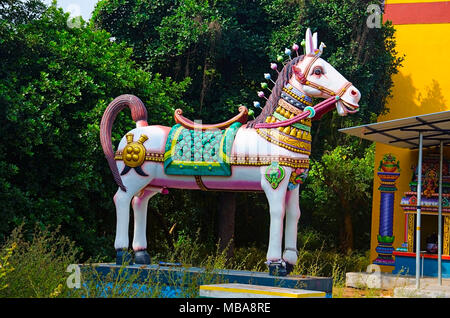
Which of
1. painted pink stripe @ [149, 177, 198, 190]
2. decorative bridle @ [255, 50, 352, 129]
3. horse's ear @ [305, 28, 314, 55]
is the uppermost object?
horse's ear @ [305, 28, 314, 55]

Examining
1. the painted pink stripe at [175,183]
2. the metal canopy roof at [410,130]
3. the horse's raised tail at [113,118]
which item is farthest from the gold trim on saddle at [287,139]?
the metal canopy roof at [410,130]

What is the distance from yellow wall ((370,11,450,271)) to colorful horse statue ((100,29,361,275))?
6.15 meters

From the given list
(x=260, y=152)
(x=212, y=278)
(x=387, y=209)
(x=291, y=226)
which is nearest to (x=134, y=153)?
(x=260, y=152)

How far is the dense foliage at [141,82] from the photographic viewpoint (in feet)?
38.1

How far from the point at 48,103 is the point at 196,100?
139 inches

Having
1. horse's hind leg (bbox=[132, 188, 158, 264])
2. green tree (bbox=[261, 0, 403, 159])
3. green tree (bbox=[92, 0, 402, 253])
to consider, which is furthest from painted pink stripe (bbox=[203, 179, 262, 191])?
green tree (bbox=[261, 0, 403, 159])

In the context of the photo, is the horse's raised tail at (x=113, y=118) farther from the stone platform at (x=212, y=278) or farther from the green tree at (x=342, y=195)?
the green tree at (x=342, y=195)

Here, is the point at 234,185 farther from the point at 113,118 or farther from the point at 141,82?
the point at 141,82

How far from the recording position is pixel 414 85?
48.2 ft

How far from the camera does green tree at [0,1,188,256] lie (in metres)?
11.3

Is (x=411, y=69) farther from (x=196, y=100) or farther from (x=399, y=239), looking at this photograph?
(x=196, y=100)

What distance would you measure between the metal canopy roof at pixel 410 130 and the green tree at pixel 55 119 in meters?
3.84

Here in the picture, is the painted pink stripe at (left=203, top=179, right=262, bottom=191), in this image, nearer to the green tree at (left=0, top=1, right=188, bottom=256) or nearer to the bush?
the bush

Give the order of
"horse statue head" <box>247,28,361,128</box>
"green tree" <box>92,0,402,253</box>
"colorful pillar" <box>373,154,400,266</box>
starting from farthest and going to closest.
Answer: "green tree" <box>92,0,402,253</box> < "colorful pillar" <box>373,154,400,266</box> < "horse statue head" <box>247,28,361,128</box>
